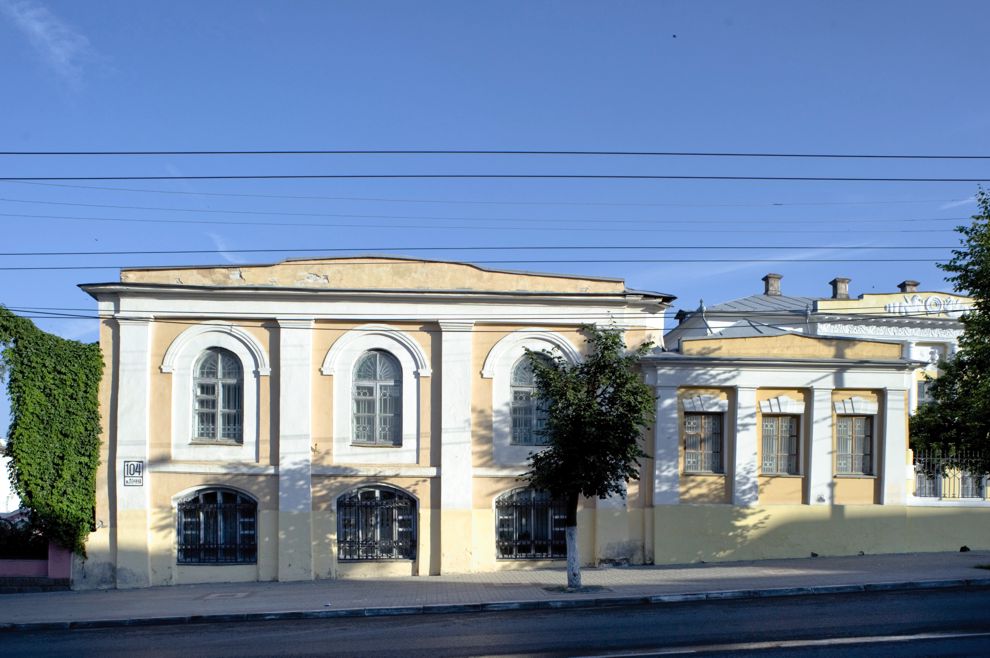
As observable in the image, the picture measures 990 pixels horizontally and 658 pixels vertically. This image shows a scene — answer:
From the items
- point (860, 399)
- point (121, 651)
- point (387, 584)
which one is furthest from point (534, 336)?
point (121, 651)

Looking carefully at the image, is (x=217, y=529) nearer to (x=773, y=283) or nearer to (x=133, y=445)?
(x=133, y=445)

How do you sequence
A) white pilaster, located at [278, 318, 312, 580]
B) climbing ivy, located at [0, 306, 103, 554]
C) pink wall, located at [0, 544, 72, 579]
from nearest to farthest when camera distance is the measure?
climbing ivy, located at [0, 306, 103, 554]
pink wall, located at [0, 544, 72, 579]
white pilaster, located at [278, 318, 312, 580]

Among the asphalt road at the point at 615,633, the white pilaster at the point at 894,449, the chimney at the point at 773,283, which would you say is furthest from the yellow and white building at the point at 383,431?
the chimney at the point at 773,283

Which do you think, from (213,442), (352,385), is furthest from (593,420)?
(213,442)

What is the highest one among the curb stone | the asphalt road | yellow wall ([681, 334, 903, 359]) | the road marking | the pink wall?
yellow wall ([681, 334, 903, 359])

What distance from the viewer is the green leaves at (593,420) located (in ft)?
53.7

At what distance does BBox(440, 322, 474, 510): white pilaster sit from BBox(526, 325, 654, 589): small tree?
331cm

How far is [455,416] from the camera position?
2002 centimetres

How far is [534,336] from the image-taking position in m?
20.3

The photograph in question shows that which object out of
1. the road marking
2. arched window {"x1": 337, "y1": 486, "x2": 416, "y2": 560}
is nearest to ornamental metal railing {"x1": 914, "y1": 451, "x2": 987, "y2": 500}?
the road marking

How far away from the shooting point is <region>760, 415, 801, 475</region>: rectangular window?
2100cm

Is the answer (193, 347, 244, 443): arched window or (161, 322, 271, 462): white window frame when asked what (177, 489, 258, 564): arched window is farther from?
(193, 347, 244, 443): arched window

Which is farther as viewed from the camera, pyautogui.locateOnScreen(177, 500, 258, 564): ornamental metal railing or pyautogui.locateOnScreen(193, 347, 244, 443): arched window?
pyautogui.locateOnScreen(193, 347, 244, 443): arched window

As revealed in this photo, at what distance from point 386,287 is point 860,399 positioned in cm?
1090
